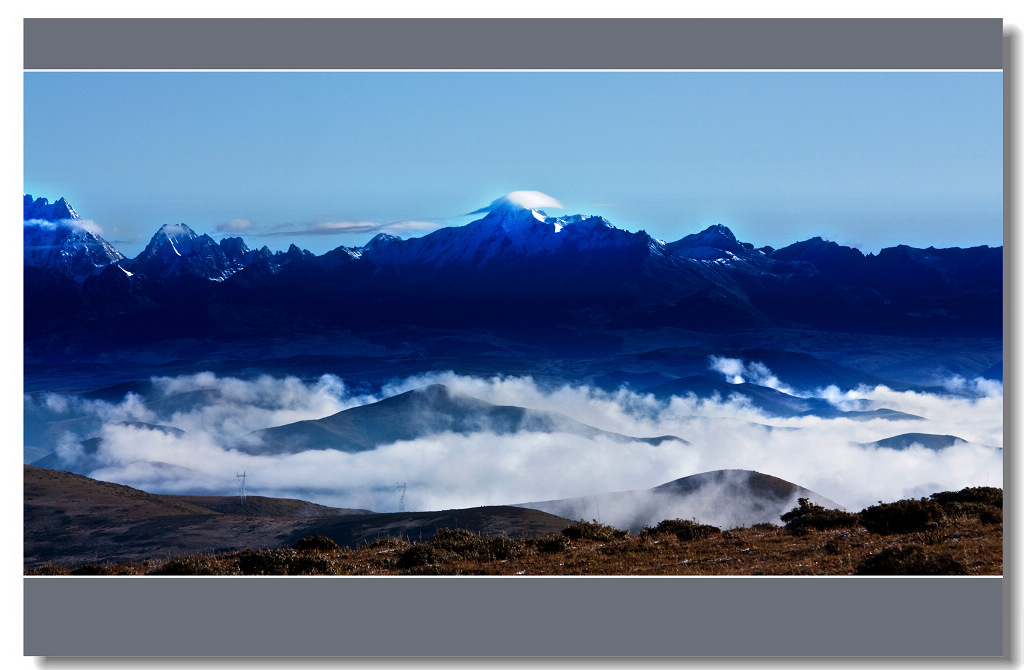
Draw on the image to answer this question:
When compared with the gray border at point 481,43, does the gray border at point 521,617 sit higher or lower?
lower

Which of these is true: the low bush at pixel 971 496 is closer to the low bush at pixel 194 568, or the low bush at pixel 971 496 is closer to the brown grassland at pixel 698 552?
the brown grassland at pixel 698 552

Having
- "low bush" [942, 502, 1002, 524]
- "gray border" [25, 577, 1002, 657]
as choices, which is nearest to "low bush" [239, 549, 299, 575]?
"gray border" [25, 577, 1002, 657]

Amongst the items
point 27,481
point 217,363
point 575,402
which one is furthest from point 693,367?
point 27,481

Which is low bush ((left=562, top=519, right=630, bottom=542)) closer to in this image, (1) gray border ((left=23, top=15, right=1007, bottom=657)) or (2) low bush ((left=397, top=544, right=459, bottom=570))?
(2) low bush ((left=397, top=544, right=459, bottom=570))

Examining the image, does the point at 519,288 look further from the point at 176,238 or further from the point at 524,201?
the point at 176,238

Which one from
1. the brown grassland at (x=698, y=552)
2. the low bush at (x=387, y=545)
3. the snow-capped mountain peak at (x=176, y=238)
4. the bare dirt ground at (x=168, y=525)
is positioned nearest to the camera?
the brown grassland at (x=698, y=552)

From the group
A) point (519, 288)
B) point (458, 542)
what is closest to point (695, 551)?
point (458, 542)

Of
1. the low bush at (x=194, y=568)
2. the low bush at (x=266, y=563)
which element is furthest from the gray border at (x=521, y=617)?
the low bush at (x=266, y=563)
